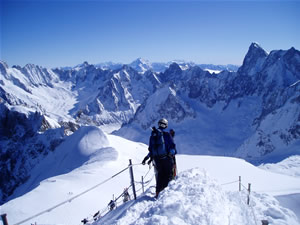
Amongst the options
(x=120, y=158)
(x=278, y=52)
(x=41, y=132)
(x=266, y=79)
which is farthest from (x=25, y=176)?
(x=278, y=52)

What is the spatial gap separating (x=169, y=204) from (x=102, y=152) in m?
39.9

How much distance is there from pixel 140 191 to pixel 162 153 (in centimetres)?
1779

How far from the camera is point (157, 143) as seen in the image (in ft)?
27.3

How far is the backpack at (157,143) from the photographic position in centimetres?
827

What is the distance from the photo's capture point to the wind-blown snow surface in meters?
6.69

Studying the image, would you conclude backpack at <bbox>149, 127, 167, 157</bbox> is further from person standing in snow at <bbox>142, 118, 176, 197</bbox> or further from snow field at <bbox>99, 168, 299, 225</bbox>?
snow field at <bbox>99, 168, 299, 225</bbox>

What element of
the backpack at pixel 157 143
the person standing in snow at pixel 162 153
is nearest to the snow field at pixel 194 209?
the person standing in snow at pixel 162 153

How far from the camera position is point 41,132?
271ft

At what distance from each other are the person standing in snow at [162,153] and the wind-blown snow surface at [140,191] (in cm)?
51

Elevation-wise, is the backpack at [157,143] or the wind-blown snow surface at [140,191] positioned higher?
the backpack at [157,143]

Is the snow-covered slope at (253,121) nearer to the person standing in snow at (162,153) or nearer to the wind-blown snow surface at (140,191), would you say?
the wind-blown snow surface at (140,191)

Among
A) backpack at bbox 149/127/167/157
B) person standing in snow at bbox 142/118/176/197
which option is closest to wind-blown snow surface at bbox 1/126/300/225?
person standing in snow at bbox 142/118/176/197

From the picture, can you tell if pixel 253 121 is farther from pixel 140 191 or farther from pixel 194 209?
pixel 194 209

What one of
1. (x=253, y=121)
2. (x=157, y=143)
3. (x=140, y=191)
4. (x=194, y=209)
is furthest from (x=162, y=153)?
(x=253, y=121)
